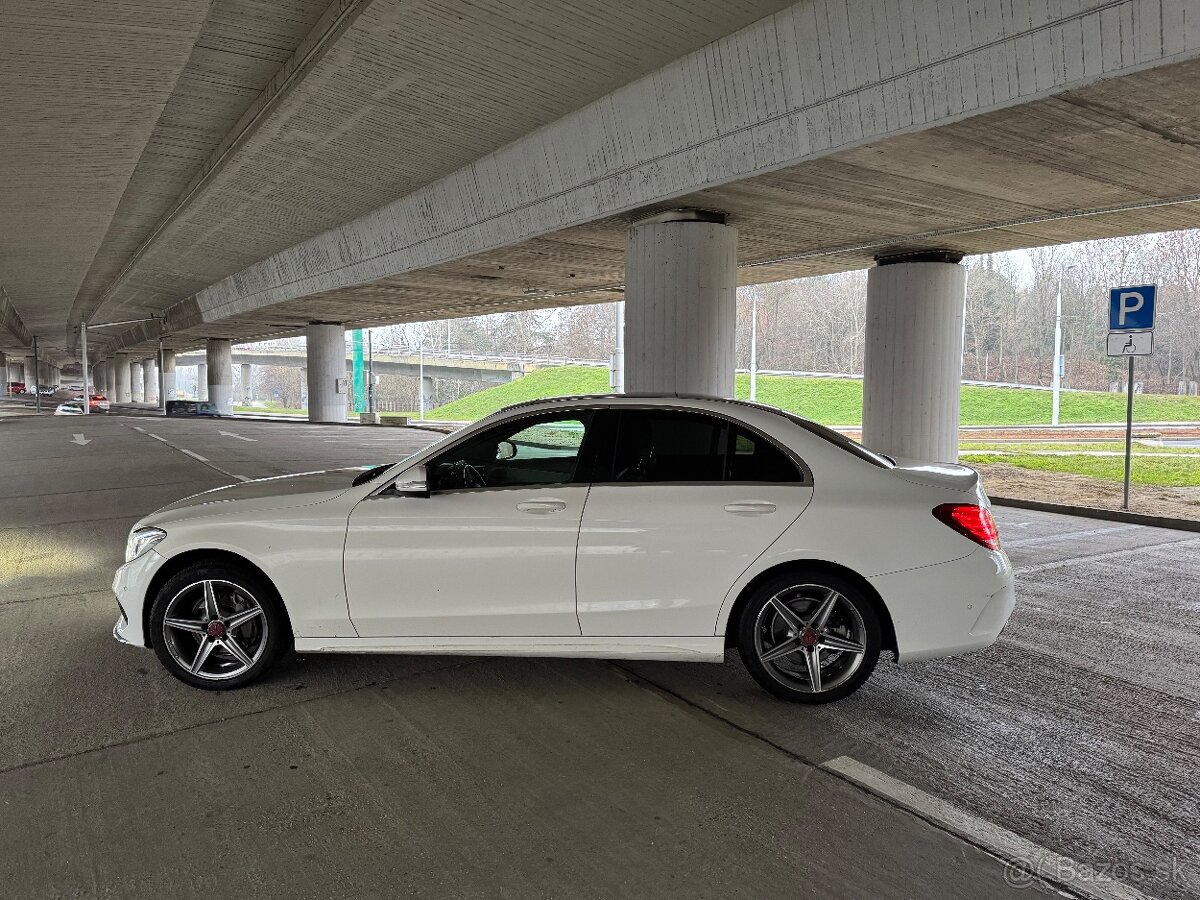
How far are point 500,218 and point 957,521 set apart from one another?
32.3 ft

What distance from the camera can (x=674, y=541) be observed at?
416 centimetres

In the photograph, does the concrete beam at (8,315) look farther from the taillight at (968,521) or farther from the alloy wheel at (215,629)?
the taillight at (968,521)

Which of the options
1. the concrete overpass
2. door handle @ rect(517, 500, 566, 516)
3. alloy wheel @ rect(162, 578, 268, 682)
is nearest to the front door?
door handle @ rect(517, 500, 566, 516)

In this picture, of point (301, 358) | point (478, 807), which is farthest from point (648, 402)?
point (301, 358)

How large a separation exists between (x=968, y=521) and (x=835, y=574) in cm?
71

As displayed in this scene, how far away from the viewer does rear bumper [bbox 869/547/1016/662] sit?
4.06 m

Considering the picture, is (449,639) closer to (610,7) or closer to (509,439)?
(509,439)

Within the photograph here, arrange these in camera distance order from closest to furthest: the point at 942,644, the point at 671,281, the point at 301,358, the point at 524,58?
the point at 942,644
the point at 524,58
the point at 671,281
the point at 301,358

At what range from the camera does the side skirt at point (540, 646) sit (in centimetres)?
420

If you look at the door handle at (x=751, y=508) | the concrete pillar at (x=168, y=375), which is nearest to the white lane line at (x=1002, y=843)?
the door handle at (x=751, y=508)

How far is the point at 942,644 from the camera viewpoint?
4098 mm

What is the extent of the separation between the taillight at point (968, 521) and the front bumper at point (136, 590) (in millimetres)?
4082

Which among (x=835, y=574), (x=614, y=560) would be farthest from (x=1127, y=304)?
(x=614, y=560)

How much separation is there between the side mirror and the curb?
9578mm
